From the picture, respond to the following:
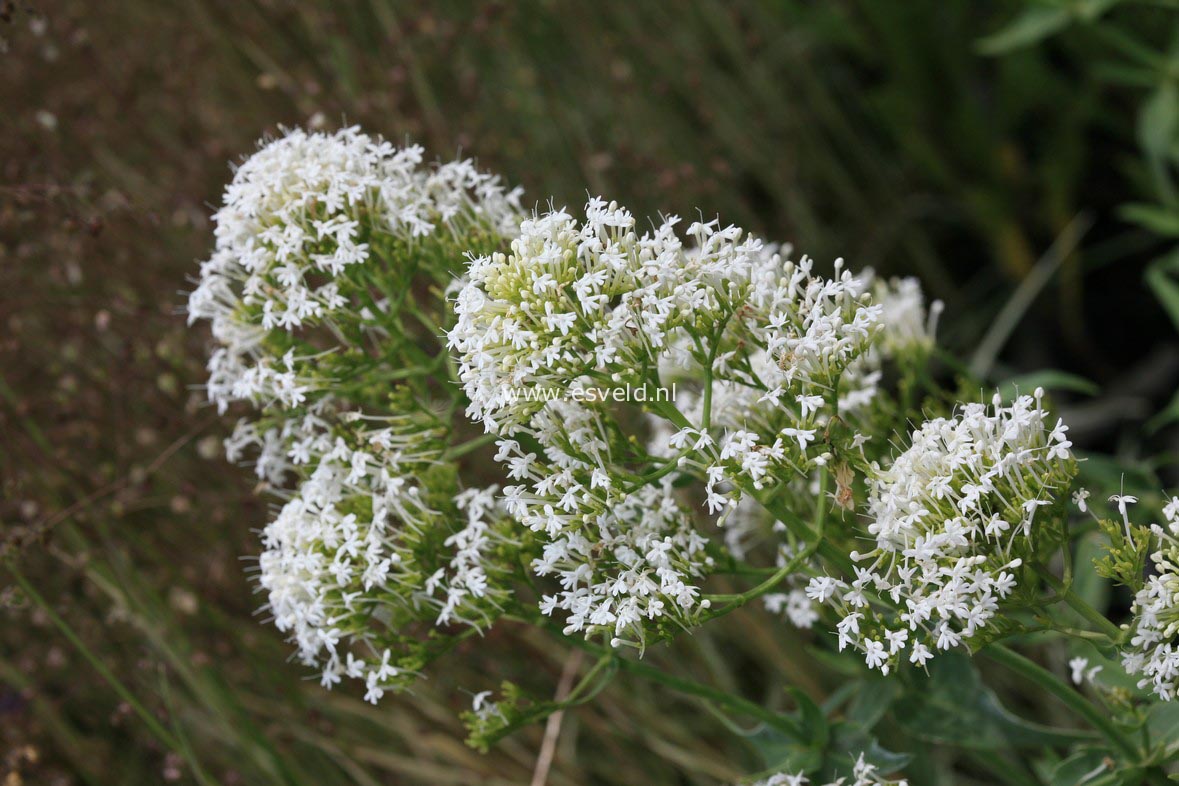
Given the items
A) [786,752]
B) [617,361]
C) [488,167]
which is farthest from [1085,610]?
[488,167]

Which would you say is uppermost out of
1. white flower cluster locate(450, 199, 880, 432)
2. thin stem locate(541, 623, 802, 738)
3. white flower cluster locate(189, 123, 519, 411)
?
white flower cluster locate(189, 123, 519, 411)

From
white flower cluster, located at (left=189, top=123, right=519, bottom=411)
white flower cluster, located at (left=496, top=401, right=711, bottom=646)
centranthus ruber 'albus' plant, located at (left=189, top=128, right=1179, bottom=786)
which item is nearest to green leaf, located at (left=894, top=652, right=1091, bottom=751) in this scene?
centranthus ruber 'albus' plant, located at (left=189, top=128, right=1179, bottom=786)

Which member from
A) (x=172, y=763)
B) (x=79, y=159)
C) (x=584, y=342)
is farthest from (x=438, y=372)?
(x=79, y=159)

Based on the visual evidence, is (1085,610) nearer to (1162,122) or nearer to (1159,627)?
(1159,627)

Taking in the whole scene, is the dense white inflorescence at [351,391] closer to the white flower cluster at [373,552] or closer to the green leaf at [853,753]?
the white flower cluster at [373,552]

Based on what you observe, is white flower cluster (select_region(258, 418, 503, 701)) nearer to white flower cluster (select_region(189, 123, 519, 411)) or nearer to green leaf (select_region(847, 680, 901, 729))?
white flower cluster (select_region(189, 123, 519, 411))

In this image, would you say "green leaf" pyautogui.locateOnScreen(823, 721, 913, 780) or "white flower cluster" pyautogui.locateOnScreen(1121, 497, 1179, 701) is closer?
"white flower cluster" pyautogui.locateOnScreen(1121, 497, 1179, 701)

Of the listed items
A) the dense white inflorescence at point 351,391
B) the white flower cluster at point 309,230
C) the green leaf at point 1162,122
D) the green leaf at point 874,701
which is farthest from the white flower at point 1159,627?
the green leaf at point 1162,122
